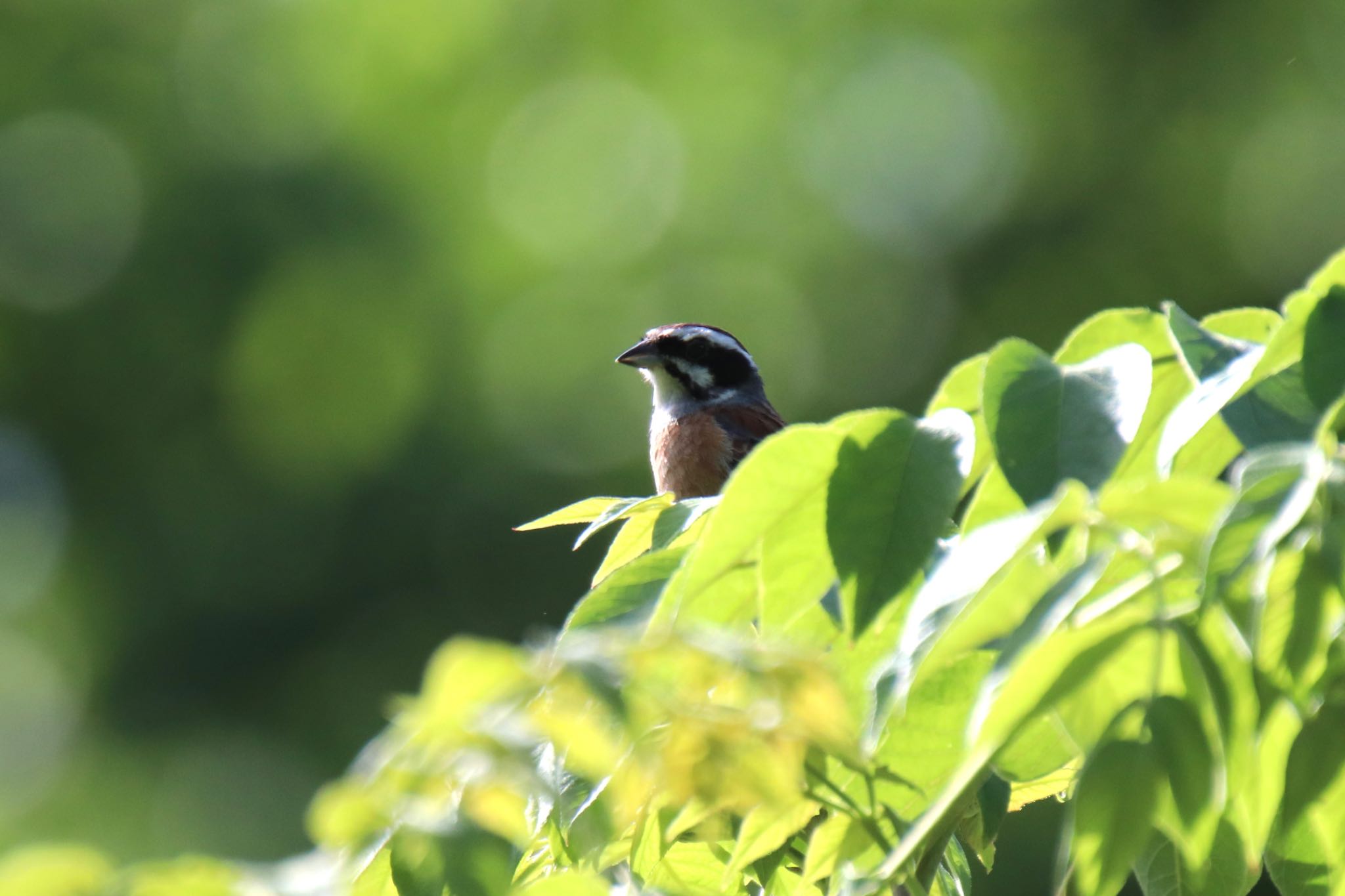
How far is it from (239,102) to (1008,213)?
1032cm

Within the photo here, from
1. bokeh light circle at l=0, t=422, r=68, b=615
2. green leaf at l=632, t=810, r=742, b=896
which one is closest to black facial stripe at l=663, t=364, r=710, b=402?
green leaf at l=632, t=810, r=742, b=896

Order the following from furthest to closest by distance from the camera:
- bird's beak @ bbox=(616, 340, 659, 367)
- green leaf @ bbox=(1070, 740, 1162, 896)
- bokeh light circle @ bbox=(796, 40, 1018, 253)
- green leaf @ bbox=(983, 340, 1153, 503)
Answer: bokeh light circle @ bbox=(796, 40, 1018, 253) < bird's beak @ bbox=(616, 340, 659, 367) < green leaf @ bbox=(983, 340, 1153, 503) < green leaf @ bbox=(1070, 740, 1162, 896)

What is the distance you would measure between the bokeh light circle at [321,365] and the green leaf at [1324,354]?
678 inches

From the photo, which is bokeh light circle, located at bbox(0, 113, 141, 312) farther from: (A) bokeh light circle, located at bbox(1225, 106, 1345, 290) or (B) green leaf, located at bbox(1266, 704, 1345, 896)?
(B) green leaf, located at bbox(1266, 704, 1345, 896)

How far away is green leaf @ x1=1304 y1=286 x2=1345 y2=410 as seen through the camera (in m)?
1.40

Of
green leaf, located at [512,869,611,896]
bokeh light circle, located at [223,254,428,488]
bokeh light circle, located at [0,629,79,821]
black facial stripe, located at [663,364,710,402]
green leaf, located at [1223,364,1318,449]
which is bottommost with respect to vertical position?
bokeh light circle, located at [0,629,79,821]

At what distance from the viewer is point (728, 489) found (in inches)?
54.2

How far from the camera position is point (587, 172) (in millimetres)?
21328

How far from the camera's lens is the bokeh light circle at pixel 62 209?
20.3 meters

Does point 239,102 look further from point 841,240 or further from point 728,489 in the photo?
point 728,489

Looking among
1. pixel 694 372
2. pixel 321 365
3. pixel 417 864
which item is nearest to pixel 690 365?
pixel 694 372

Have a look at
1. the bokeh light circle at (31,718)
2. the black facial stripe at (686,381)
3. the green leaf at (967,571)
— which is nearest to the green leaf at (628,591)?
the green leaf at (967,571)

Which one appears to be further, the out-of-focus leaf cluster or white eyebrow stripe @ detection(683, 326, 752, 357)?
white eyebrow stripe @ detection(683, 326, 752, 357)

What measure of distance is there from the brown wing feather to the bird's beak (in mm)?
533
